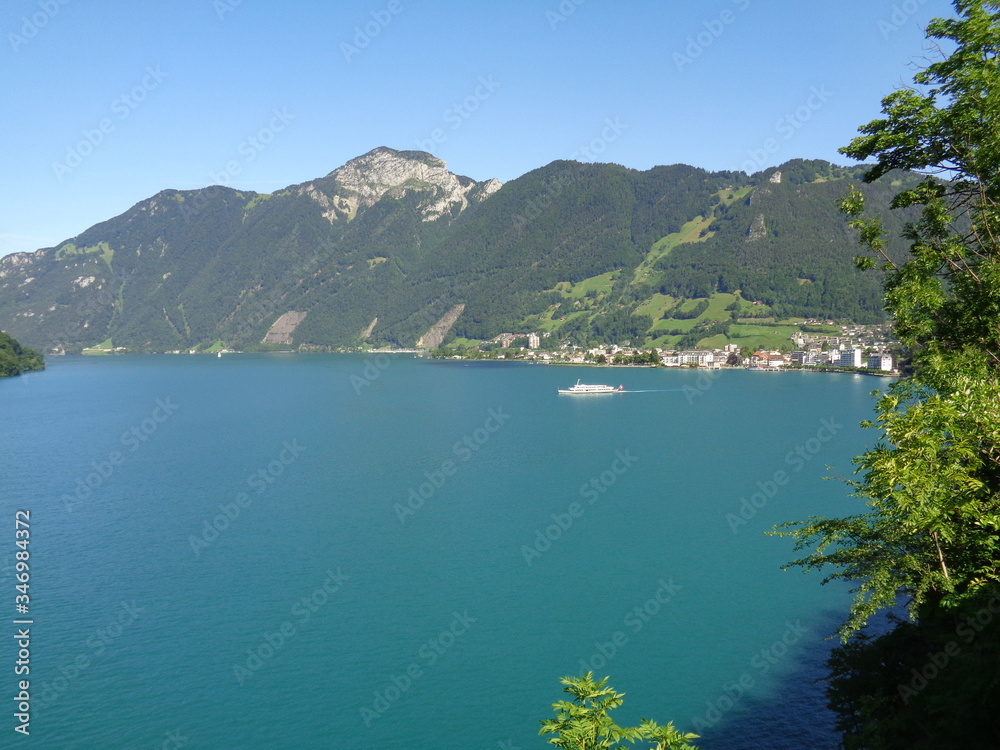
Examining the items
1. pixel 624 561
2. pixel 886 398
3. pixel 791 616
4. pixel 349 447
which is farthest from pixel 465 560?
pixel 349 447

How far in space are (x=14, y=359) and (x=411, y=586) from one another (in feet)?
622

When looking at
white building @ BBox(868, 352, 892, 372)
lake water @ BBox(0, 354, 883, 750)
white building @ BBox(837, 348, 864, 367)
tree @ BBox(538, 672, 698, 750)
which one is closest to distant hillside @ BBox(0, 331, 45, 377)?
lake water @ BBox(0, 354, 883, 750)

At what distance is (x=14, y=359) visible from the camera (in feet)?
578

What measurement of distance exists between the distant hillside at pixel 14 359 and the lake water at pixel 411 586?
121 meters

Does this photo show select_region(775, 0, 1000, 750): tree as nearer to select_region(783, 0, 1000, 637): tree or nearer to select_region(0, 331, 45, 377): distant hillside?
select_region(783, 0, 1000, 637): tree

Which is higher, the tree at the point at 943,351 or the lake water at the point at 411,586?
the tree at the point at 943,351

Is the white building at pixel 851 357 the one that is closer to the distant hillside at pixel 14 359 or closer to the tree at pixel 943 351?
the tree at pixel 943 351

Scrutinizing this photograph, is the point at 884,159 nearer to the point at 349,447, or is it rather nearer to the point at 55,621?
the point at 55,621

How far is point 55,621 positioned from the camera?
29.0 m

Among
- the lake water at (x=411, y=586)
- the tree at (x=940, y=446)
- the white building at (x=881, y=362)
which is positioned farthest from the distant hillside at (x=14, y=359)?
the white building at (x=881, y=362)

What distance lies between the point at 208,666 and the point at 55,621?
29.5 feet

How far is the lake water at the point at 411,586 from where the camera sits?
888 inches

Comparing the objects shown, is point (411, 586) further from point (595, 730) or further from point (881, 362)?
point (881, 362)

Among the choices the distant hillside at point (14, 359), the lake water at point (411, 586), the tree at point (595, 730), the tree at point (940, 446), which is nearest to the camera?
the tree at point (595, 730)
